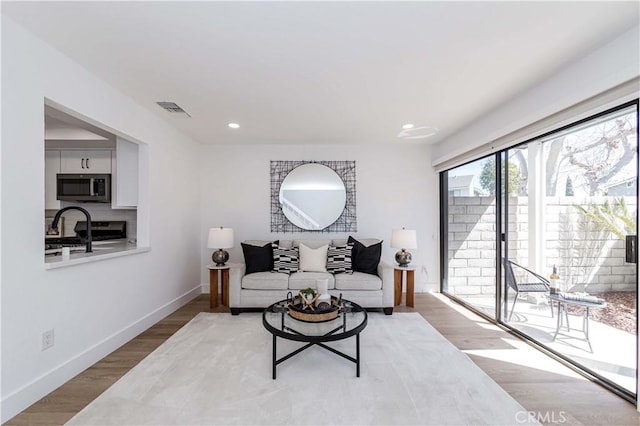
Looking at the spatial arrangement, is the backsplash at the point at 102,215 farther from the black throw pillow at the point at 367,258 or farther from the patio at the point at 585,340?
the patio at the point at 585,340

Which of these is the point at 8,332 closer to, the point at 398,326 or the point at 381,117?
the point at 398,326

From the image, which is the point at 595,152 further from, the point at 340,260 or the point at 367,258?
the point at 340,260

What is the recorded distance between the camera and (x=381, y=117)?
11.0ft

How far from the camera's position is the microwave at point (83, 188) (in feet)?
13.0

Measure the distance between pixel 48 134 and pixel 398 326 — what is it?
5131mm

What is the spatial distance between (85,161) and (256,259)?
3.00 metres

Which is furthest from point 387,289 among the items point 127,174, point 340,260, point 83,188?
point 83,188

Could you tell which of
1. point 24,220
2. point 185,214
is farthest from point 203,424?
point 185,214

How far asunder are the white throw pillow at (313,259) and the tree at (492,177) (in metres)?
2.24

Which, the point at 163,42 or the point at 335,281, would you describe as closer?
the point at 163,42

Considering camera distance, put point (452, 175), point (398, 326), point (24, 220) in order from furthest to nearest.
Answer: point (452, 175) < point (398, 326) < point (24, 220)

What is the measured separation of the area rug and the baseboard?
1.28 feet

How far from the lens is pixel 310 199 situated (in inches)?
180

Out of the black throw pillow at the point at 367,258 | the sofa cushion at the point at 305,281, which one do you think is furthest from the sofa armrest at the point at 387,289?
the sofa cushion at the point at 305,281
